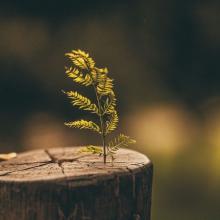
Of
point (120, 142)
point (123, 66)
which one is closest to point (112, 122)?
point (120, 142)

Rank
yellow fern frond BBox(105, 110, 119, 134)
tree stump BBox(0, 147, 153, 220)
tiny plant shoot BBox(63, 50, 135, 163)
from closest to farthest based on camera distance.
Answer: tree stump BBox(0, 147, 153, 220), tiny plant shoot BBox(63, 50, 135, 163), yellow fern frond BBox(105, 110, 119, 134)

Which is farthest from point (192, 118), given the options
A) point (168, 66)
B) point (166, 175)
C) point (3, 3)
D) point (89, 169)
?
point (89, 169)

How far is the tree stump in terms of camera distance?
7.20ft

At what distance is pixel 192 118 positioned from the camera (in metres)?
7.66

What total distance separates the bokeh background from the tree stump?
4730mm

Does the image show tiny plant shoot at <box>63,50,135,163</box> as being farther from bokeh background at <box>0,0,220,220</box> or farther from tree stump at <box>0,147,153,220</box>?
bokeh background at <box>0,0,220,220</box>

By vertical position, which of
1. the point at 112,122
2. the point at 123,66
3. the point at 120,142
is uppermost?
the point at 123,66

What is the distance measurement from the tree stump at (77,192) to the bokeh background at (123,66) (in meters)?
4.73

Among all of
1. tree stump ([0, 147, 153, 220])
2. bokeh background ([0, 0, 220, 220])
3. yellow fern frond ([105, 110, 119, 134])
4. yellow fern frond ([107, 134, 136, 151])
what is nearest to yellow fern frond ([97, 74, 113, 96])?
yellow fern frond ([105, 110, 119, 134])

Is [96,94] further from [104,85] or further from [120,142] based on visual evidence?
[120,142]

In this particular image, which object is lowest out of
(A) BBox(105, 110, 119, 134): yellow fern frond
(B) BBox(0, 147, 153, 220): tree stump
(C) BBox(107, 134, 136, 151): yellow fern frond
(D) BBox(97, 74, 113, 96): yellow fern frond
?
(B) BBox(0, 147, 153, 220): tree stump

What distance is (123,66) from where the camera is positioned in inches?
311

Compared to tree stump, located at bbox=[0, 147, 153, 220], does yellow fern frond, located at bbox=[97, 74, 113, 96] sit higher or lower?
higher

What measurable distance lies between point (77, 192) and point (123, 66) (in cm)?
Result: 583
